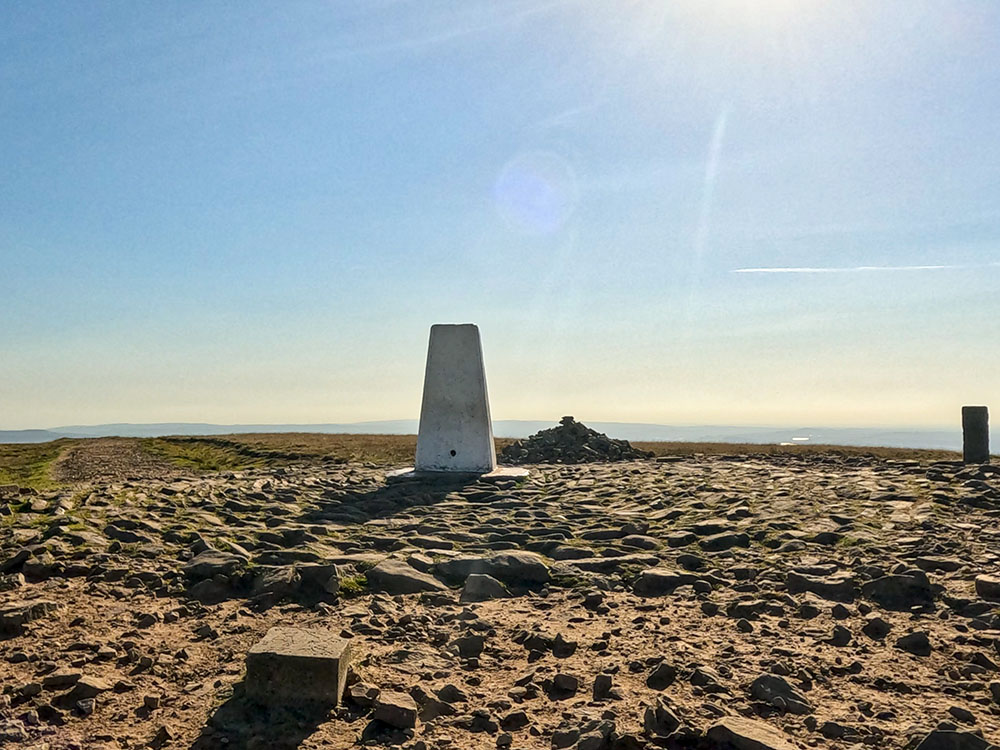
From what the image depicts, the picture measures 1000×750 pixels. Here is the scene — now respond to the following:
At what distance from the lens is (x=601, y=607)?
7410mm

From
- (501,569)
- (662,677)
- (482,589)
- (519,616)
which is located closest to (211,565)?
(482,589)

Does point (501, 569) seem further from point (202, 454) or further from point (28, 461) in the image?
point (28, 461)

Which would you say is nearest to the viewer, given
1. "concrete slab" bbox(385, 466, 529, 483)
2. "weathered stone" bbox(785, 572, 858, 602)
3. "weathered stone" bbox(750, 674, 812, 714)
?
"weathered stone" bbox(750, 674, 812, 714)

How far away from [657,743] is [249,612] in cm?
445

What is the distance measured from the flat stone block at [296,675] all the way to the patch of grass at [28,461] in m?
16.8

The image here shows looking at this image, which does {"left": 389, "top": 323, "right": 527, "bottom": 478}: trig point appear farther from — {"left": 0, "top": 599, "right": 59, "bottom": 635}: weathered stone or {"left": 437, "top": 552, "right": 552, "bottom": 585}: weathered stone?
{"left": 0, "top": 599, "right": 59, "bottom": 635}: weathered stone

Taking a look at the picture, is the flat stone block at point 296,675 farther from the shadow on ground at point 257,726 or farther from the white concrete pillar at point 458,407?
the white concrete pillar at point 458,407

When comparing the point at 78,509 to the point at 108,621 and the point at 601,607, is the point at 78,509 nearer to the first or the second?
the point at 108,621

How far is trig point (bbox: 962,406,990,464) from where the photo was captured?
1728cm

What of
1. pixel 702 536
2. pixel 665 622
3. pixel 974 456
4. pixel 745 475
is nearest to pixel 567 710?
pixel 665 622

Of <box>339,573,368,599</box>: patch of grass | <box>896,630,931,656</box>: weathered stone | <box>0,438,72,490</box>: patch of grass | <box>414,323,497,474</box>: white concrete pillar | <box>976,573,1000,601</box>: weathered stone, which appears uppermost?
<box>414,323,497,474</box>: white concrete pillar

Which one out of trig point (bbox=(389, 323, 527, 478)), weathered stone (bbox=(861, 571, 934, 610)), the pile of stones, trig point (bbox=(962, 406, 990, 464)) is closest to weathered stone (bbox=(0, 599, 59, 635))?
weathered stone (bbox=(861, 571, 934, 610))

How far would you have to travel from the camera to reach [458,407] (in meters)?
17.4

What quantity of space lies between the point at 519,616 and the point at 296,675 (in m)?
2.72
